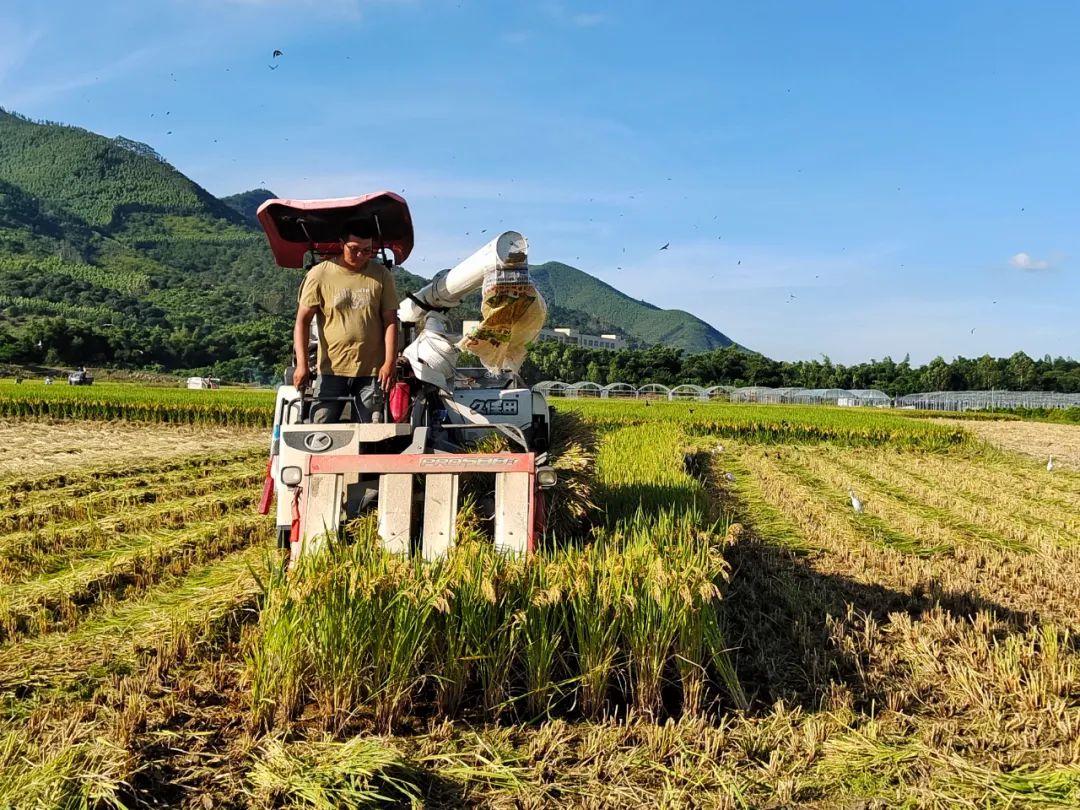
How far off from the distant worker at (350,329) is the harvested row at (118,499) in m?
4.36

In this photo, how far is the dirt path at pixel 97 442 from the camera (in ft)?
45.5

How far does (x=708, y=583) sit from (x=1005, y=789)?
1.33 m

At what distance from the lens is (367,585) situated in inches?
135

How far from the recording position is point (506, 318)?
6.71 m

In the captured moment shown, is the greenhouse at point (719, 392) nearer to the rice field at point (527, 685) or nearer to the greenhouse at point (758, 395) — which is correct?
the greenhouse at point (758, 395)

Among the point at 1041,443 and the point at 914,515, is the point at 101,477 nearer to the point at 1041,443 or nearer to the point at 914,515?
Result: the point at 914,515

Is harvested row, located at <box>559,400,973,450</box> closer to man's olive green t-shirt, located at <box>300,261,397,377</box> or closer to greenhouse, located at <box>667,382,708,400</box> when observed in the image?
man's olive green t-shirt, located at <box>300,261,397,377</box>

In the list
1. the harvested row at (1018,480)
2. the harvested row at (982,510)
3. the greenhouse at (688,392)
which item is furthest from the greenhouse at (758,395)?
the harvested row at (982,510)

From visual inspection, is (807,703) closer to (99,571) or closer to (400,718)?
(400,718)

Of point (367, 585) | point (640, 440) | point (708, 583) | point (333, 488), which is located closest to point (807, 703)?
point (708, 583)

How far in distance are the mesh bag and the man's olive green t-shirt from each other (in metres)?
1.25

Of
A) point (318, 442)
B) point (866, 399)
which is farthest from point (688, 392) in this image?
point (318, 442)

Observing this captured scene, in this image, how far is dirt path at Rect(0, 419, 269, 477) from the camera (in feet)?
45.5

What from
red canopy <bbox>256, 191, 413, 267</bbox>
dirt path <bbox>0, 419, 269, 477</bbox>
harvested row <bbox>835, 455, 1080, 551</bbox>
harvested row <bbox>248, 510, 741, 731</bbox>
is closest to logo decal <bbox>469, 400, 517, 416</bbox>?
red canopy <bbox>256, 191, 413, 267</bbox>
